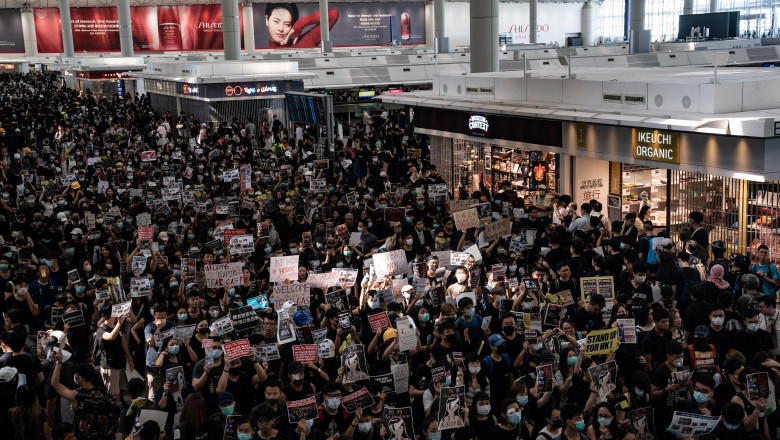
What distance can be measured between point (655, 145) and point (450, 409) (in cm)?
869

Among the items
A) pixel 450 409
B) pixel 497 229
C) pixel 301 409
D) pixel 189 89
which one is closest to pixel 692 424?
pixel 450 409

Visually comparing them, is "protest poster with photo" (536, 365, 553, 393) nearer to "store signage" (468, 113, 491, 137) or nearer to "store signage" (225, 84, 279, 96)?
"store signage" (468, 113, 491, 137)

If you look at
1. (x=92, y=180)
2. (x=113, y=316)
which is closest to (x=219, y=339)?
(x=113, y=316)

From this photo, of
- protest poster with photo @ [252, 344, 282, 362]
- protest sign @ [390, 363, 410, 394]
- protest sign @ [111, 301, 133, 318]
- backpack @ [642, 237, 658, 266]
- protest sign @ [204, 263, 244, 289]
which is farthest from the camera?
backpack @ [642, 237, 658, 266]

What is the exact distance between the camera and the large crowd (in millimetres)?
7367

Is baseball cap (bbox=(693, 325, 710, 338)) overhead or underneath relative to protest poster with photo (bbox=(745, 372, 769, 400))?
overhead

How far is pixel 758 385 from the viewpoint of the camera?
7.26 meters

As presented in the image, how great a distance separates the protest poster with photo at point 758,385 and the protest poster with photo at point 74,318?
7045mm

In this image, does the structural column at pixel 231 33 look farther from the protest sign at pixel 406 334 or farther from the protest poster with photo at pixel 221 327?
the protest sign at pixel 406 334

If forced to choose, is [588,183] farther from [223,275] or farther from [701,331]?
[701,331]

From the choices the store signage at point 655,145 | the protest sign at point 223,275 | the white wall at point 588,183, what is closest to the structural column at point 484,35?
the white wall at point 588,183

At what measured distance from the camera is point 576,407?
22.8ft

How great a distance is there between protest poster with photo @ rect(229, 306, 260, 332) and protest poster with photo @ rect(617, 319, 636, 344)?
3863 mm

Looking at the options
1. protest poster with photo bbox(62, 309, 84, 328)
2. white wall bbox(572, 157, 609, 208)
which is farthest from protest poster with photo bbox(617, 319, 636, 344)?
white wall bbox(572, 157, 609, 208)
